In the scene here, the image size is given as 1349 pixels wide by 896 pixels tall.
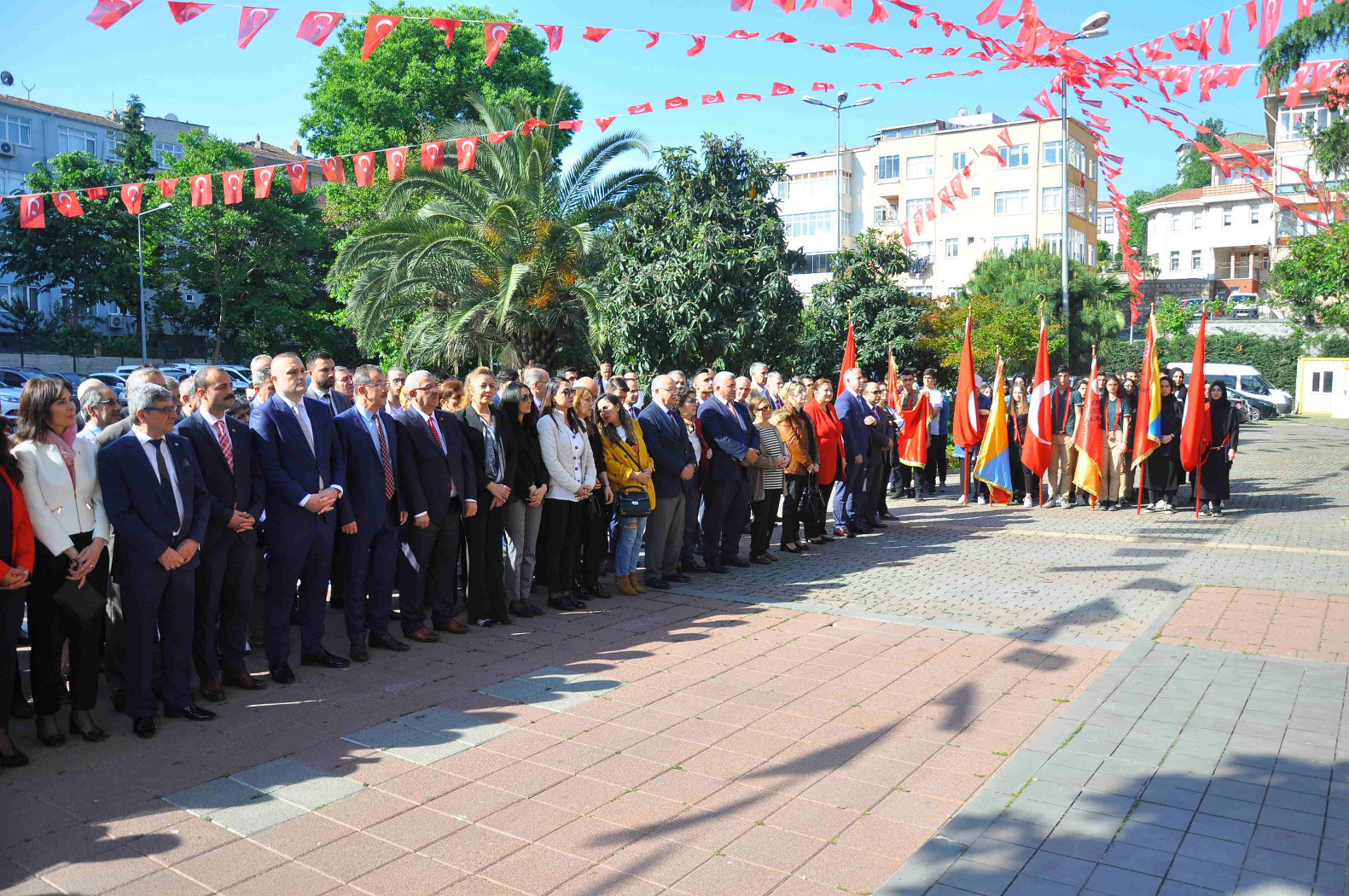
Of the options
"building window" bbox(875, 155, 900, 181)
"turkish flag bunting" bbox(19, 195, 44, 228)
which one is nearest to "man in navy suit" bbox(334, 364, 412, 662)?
"turkish flag bunting" bbox(19, 195, 44, 228)

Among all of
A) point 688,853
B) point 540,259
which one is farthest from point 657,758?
point 540,259

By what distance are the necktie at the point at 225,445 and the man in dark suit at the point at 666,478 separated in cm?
391

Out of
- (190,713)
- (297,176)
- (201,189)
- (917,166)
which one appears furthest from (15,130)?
(190,713)

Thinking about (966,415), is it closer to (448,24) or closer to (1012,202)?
(448,24)

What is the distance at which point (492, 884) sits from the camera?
3.98m

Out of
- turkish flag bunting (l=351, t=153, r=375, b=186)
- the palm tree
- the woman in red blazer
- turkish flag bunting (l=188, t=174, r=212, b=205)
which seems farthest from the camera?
the palm tree

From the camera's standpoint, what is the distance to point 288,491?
6.50m

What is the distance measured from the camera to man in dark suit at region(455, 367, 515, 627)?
7887mm

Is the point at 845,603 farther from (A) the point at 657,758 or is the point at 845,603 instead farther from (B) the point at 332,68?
(B) the point at 332,68

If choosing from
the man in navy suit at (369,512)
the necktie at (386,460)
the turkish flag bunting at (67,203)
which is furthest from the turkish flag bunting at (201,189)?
the necktie at (386,460)

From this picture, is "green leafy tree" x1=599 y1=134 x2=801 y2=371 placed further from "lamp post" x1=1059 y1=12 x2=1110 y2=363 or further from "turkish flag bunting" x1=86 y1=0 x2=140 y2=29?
Result: "turkish flag bunting" x1=86 y1=0 x2=140 y2=29

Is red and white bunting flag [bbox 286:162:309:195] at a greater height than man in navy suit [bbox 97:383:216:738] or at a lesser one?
greater

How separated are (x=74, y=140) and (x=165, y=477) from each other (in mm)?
64470

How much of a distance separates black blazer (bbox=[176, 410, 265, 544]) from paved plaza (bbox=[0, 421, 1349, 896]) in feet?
3.65
